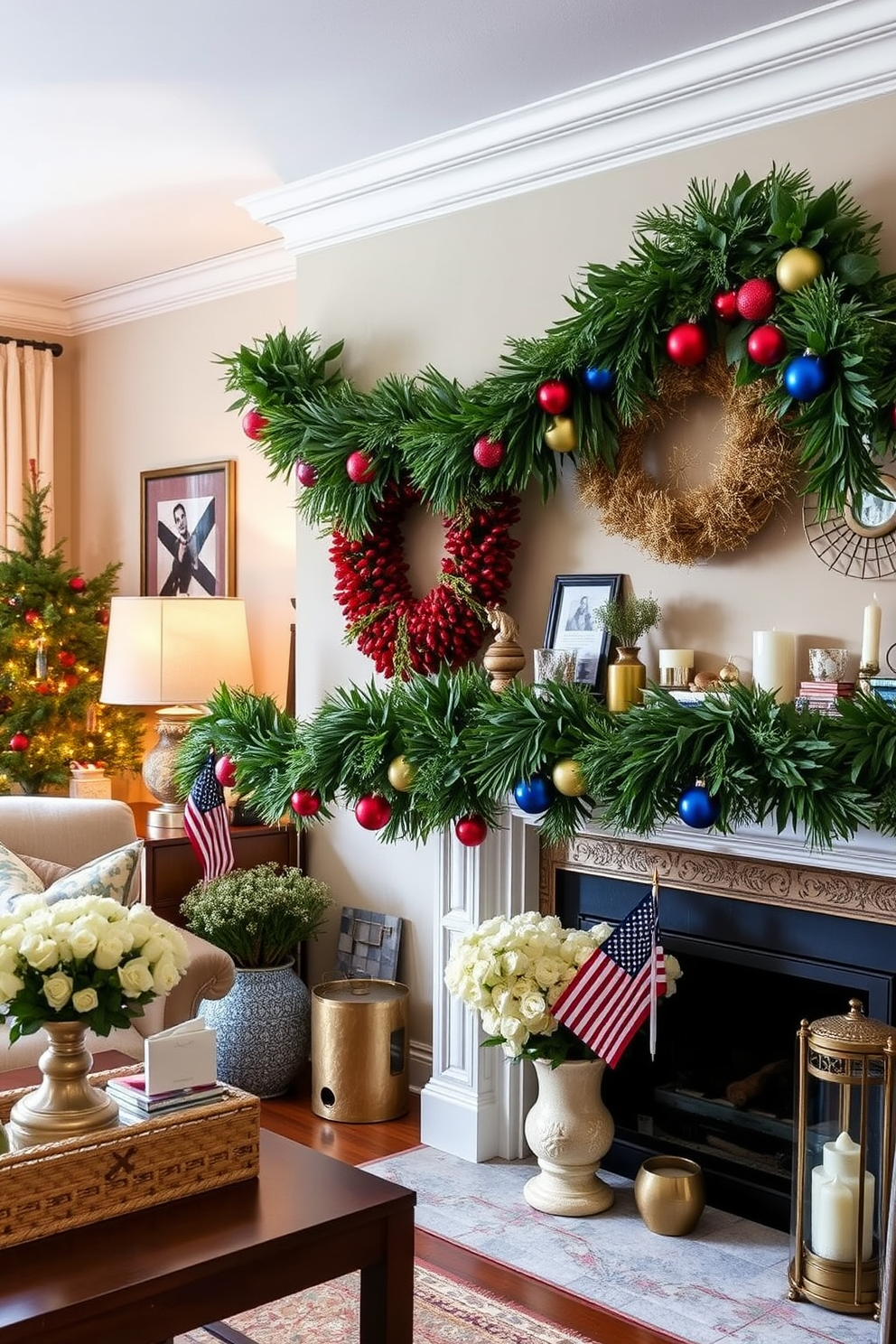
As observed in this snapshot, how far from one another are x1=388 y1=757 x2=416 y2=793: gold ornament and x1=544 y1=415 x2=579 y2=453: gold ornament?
0.83 meters

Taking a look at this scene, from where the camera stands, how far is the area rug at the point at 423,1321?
8.47 feet

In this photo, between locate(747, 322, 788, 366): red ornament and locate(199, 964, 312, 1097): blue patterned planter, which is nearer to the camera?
locate(747, 322, 788, 366): red ornament

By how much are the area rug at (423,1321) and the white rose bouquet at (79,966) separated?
0.84 metres

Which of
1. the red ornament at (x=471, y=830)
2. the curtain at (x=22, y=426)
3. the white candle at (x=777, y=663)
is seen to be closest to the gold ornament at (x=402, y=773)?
the red ornament at (x=471, y=830)

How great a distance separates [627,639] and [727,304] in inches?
31.5

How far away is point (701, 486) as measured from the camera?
316cm

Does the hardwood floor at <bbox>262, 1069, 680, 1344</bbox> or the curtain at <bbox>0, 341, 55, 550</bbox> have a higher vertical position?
the curtain at <bbox>0, 341, 55, 550</bbox>

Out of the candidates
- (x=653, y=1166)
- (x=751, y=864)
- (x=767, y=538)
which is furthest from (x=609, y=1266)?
(x=767, y=538)

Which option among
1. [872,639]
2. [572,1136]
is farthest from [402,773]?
[872,639]

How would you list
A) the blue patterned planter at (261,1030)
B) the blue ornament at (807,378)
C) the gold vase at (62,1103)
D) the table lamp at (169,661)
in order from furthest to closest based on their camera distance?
the table lamp at (169,661), the blue patterned planter at (261,1030), the blue ornament at (807,378), the gold vase at (62,1103)

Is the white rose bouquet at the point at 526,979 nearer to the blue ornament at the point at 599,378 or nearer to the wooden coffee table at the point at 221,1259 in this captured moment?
the wooden coffee table at the point at 221,1259

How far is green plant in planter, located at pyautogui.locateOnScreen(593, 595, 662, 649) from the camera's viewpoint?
127 inches

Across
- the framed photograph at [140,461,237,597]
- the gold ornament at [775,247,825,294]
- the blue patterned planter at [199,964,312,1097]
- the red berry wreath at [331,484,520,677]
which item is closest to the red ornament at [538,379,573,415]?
the red berry wreath at [331,484,520,677]

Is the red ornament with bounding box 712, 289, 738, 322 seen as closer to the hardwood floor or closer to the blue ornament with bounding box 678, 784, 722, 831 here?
the blue ornament with bounding box 678, 784, 722, 831
